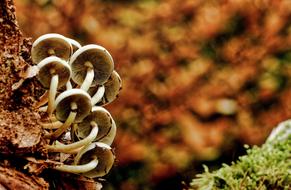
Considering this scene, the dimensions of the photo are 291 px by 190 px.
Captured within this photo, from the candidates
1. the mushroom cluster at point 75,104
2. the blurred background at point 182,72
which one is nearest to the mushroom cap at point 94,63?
the mushroom cluster at point 75,104

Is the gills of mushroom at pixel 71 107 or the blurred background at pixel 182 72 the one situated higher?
the blurred background at pixel 182 72

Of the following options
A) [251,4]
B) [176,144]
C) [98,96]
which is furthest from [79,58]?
[251,4]

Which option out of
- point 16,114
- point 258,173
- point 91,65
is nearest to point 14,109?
point 16,114

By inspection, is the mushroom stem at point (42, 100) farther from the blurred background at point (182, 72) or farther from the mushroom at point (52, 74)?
the blurred background at point (182, 72)

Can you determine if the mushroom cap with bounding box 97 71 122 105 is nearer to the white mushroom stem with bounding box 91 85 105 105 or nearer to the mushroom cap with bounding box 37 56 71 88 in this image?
the white mushroom stem with bounding box 91 85 105 105

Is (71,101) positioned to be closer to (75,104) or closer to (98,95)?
(75,104)

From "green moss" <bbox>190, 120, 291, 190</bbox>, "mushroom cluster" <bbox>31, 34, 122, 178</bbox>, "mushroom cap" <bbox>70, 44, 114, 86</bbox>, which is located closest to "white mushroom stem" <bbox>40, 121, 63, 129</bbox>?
"mushroom cluster" <bbox>31, 34, 122, 178</bbox>
